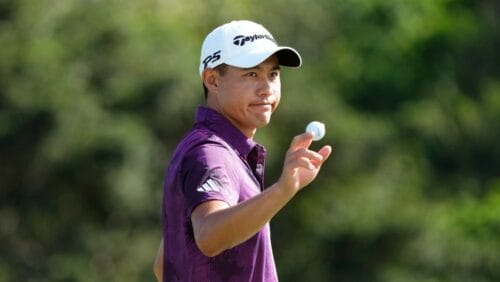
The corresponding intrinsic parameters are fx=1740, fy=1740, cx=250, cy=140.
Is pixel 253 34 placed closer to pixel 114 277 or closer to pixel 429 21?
pixel 114 277

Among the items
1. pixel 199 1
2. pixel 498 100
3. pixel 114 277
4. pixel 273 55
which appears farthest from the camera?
pixel 498 100

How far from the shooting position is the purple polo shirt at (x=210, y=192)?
4.30m

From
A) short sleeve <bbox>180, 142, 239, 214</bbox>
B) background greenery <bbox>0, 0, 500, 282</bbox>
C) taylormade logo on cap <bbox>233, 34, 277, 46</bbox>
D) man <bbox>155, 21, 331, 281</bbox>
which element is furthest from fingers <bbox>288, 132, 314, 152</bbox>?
background greenery <bbox>0, 0, 500, 282</bbox>

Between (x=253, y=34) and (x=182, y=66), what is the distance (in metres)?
12.4

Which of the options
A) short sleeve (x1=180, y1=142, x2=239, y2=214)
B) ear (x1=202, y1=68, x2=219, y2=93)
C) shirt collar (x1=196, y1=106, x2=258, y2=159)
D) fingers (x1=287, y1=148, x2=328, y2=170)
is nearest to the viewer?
fingers (x1=287, y1=148, x2=328, y2=170)

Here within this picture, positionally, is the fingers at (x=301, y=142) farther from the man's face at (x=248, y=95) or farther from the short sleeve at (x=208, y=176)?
the man's face at (x=248, y=95)

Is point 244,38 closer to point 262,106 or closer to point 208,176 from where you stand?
point 262,106

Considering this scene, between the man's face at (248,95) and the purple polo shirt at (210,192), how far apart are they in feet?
0.11

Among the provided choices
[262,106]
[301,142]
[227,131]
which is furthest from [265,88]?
[301,142]

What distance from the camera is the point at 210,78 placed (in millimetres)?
4676

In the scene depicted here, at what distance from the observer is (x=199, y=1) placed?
18.2 meters

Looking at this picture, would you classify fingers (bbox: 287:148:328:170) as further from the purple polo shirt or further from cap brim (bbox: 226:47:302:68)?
cap brim (bbox: 226:47:302:68)

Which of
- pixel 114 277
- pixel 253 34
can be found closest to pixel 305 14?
pixel 114 277

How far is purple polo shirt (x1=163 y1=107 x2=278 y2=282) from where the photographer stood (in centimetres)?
430
